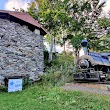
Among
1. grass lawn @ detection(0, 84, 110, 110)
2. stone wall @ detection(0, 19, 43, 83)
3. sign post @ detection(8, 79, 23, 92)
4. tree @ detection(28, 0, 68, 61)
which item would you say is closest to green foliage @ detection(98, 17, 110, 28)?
tree @ detection(28, 0, 68, 61)

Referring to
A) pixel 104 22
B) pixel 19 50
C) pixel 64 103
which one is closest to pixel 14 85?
pixel 19 50

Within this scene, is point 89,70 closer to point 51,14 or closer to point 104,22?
point 51,14

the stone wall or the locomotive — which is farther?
the stone wall

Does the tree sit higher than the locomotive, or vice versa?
the tree

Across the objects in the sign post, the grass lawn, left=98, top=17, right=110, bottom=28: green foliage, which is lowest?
the grass lawn

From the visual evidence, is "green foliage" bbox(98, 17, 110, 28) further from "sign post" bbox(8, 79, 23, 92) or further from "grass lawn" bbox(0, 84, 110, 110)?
"grass lawn" bbox(0, 84, 110, 110)

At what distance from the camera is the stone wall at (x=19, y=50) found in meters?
8.91

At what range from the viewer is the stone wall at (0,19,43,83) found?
29.2ft

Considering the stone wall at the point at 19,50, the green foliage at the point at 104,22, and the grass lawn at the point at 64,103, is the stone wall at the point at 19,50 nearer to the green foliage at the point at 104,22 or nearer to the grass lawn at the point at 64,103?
the grass lawn at the point at 64,103

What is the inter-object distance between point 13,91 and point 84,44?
415cm

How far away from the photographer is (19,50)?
968cm

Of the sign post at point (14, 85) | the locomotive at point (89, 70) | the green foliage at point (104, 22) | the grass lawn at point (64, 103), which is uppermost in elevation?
the green foliage at point (104, 22)

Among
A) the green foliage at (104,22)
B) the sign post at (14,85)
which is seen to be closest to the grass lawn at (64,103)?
the sign post at (14,85)

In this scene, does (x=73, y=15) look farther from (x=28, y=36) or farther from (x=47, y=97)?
(x=47, y=97)
